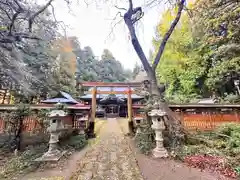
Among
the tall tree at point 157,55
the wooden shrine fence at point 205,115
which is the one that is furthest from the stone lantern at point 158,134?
the wooden shrine fence at point 205,115

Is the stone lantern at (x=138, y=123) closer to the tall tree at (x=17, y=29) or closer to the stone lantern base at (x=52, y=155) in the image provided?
the stone lantern base at (x=52, y=155)

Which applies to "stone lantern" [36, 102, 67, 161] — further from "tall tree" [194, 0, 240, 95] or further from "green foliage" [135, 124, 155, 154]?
"tall tree" [194, 0, 240, 95]

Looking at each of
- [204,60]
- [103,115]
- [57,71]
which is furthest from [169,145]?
[103,115]

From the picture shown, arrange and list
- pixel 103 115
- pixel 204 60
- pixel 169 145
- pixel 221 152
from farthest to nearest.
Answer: pixel 103 115 < pixel 204 60 < pixel 169 145 < pixel 221 152

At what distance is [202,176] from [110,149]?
2986 mm

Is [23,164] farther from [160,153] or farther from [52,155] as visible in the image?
[160,153]

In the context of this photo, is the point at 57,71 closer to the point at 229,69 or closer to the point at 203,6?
the point at 203,6

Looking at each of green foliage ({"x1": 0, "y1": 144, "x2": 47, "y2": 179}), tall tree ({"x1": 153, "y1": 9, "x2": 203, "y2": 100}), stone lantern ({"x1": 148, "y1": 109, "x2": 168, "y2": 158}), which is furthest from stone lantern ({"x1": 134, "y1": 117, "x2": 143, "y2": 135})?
tall tree ({"x1": 153, "y1": 9, "x2": 203, "y2": 100})

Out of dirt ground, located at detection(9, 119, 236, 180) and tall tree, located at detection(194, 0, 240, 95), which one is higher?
tall tree, located at detection(194, 0, 240, 95)

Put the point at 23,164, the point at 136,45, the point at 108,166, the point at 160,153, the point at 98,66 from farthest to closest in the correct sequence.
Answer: the point at 98,66
the point at 136,45
the point at 160,153
the point at 23,164
the point at 108,166

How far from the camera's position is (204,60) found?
13.3 metres

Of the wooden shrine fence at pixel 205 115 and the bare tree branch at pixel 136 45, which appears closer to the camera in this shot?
the bare tree branch at pixel 136 45

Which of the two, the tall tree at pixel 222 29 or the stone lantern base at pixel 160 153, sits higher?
the tall tree at pixel 222 29

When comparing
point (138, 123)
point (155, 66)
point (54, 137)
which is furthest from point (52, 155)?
point (155, 66)
